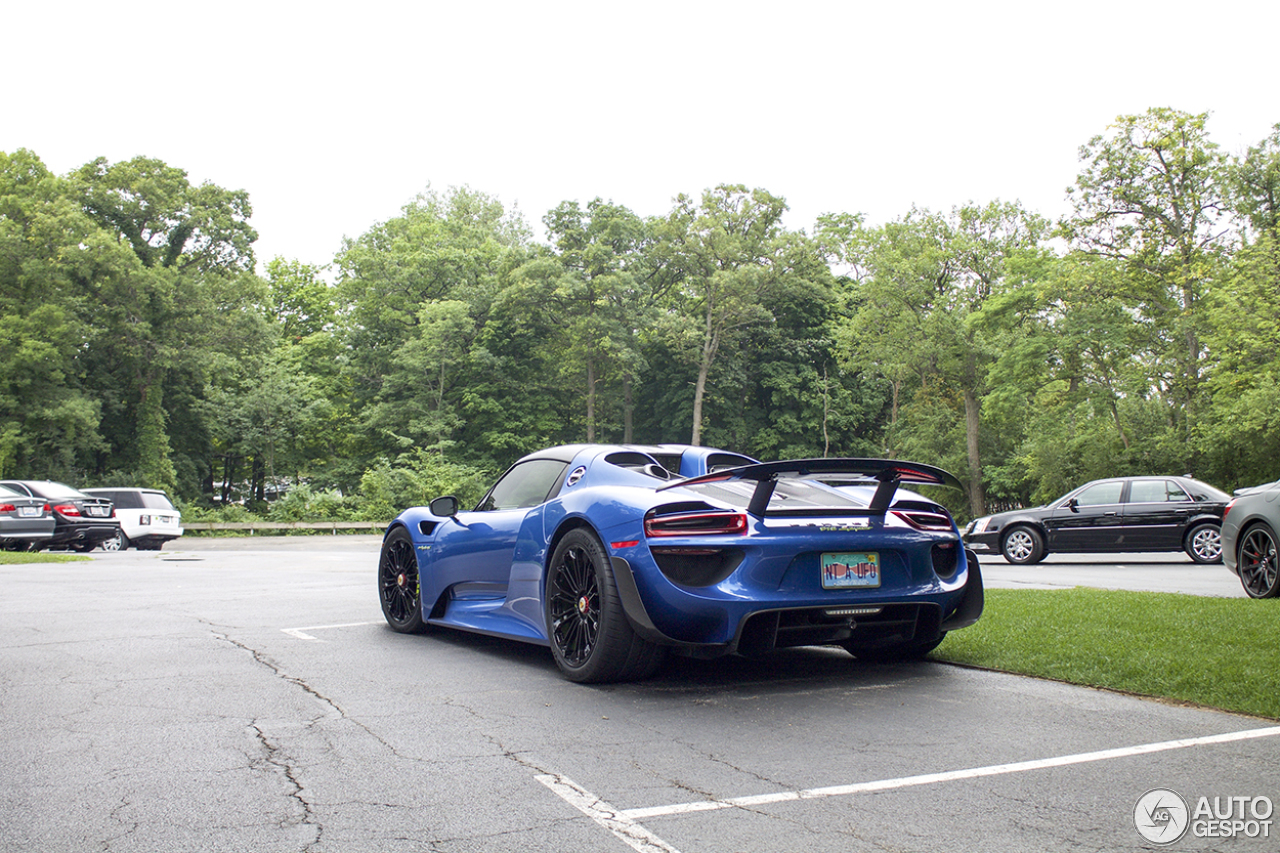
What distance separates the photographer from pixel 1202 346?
35750mm

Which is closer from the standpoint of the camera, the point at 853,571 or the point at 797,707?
the point at 797,707

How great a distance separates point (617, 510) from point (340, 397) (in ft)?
176

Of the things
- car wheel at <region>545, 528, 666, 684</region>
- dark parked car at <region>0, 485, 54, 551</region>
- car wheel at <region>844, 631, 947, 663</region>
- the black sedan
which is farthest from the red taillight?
dark parked car at <region>0, 485, 54, 551</region>

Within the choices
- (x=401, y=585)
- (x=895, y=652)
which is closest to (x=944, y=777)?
(x=895, y=652)

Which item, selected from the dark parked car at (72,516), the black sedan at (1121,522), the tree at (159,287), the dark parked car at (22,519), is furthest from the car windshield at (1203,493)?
the tree at (159,287)

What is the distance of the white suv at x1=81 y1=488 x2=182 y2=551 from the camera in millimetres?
24734

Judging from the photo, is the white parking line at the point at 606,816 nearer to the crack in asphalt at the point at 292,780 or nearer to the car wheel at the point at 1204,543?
the crack in asphalt at the point at 292,780

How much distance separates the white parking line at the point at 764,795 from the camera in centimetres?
303

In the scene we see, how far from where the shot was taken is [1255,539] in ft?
30.7

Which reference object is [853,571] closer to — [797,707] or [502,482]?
[797,707]

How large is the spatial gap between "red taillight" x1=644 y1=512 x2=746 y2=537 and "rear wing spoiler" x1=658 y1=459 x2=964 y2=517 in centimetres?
12

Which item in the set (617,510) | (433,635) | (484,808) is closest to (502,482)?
(433,635)

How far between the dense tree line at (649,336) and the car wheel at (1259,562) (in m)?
23.2

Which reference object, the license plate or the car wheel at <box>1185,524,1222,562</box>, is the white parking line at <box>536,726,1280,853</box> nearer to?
the license plate
